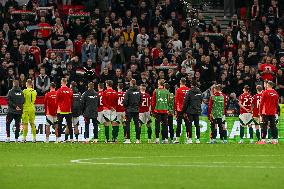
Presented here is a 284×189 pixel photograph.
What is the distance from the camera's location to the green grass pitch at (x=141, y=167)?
18531mm

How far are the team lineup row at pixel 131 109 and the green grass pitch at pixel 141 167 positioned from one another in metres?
3.53

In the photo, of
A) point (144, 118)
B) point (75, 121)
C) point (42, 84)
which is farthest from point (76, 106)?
point (42, 84)

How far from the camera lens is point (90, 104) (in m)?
37.1

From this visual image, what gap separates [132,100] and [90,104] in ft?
5.34

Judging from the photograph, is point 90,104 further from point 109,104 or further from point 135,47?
point 135,47

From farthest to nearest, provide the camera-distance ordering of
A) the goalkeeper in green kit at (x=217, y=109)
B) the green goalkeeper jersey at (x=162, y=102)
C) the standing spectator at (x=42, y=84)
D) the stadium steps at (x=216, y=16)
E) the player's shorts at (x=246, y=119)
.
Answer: the stadium steps at (x=216, y=16)
the standing spectator at (x=42, y=84)
the player's shorts at (x=246, y=119)
the goalkeeper in green kit at (x=217, y=109)
the green goalkeeper jersey at (x=162, y=102)

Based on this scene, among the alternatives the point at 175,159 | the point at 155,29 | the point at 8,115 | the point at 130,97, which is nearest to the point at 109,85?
the point at 130,97

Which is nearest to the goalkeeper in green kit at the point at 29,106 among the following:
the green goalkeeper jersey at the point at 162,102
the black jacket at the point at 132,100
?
the black jacket at the point at 132,100

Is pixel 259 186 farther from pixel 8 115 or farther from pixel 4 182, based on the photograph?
pixel 8 115

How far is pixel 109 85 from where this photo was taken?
37.6m

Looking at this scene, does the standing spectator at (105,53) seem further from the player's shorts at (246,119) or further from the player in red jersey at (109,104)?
the player's shorts at (246,119)

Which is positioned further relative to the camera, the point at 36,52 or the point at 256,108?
the point at 36,52

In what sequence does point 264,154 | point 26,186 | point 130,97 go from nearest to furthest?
point 26,186 → point 264,154 → point 130,97

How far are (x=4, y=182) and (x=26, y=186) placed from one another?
30.9 inches
